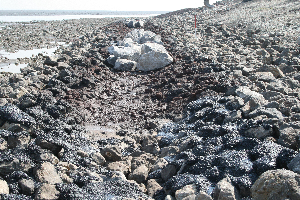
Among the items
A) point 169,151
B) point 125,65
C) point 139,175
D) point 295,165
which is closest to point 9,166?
point 139,175

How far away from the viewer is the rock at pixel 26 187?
3215mm

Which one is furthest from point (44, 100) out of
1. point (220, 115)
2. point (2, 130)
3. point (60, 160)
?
point (220, 115)

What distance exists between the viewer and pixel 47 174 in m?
3.57

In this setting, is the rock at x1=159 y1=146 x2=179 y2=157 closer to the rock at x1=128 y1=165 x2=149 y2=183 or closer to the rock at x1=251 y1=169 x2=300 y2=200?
the rock at x1=128 y1=165 x2=149 y2=183

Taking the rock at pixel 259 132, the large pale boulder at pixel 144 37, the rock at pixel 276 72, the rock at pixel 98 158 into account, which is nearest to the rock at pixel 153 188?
the rock at pixel 98 158

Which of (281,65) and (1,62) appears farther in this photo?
(1,62)

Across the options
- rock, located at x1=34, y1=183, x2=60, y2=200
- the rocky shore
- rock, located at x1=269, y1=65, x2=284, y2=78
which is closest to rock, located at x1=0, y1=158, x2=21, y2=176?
the rocky shore

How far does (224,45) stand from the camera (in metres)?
12.3

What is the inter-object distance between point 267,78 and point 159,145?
358 cm

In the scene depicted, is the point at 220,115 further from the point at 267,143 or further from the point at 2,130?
the point at 2,130

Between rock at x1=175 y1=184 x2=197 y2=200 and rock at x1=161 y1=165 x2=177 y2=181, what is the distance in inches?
28.2

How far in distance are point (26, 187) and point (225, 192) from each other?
7.99 ft

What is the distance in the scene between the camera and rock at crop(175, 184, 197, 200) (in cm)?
339

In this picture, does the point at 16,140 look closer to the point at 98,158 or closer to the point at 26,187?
the point at 98,158
